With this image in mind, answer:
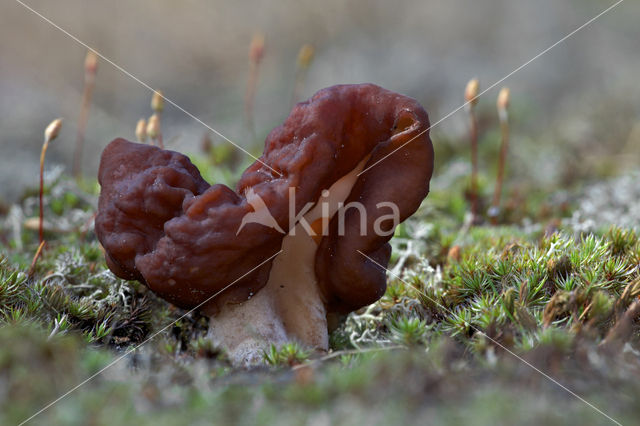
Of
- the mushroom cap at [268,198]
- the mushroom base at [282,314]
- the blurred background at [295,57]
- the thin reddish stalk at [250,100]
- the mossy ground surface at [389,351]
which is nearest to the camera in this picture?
the mossy ground surface at [389,351]

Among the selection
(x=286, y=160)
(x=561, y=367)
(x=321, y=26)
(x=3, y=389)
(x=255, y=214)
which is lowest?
(x=3, y=389)

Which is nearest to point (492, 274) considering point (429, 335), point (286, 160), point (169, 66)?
point (429, 335)

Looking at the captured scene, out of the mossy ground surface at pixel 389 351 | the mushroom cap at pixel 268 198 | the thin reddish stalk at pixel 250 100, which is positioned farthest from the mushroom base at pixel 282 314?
the thin reddish stalk at pixel 250 100

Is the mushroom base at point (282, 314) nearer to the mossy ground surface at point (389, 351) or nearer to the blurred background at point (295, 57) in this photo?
the mossy ground surface at point (389, 351)

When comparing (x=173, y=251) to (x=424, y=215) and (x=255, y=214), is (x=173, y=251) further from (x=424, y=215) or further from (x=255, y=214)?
(x=424, y=215)

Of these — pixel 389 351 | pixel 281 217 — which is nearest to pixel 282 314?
pixel 281 217

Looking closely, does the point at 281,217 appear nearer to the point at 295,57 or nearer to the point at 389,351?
the point at 389,351

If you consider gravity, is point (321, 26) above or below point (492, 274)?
above

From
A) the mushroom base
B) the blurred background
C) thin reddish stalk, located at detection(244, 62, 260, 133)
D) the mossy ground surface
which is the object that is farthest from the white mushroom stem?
the blurred background
